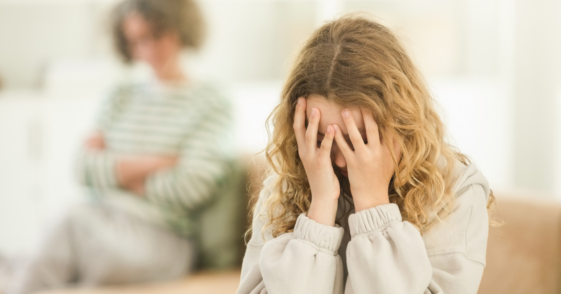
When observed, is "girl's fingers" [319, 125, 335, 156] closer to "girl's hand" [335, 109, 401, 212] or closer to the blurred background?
"girl's hand" [335, 109, 401, 212]

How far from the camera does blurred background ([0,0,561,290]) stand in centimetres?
252

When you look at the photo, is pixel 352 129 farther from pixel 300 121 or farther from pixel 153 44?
pixel 153 44

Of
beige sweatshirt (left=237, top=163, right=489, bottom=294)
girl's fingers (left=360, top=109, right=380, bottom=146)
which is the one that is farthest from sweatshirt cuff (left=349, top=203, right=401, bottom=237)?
girl's fingers (left=360, top=109, right=380, bottom=146)

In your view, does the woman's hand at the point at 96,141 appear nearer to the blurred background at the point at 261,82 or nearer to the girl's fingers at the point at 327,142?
the blurred background at the point at 261,82

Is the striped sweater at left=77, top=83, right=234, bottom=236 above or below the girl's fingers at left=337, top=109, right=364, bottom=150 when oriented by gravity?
below

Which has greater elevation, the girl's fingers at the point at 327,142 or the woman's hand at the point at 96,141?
the girl's fingers at the point at 327,142

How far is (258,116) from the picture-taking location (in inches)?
104

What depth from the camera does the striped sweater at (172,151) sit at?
1.67 meters

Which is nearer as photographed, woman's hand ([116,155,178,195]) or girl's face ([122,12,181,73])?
woman's hand ([116,155,178,195])

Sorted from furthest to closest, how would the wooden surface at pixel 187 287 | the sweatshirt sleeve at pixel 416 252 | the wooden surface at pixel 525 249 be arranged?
the wooden surface at pixel 187 287, the wooden surface at pixel 525 249, the sweatshirt sleeve at pixel 416 252

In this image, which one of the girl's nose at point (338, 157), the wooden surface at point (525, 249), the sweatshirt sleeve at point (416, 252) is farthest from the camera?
the wooden surface at point (525, 249)

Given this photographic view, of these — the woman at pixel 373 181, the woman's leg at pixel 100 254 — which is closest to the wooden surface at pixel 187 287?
the woman's leg at pixel 100 254

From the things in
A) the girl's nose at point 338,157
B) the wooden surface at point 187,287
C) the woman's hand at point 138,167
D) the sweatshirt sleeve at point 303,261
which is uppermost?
the girl's nose at point 338,157

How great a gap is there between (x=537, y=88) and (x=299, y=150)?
197 centimetres
